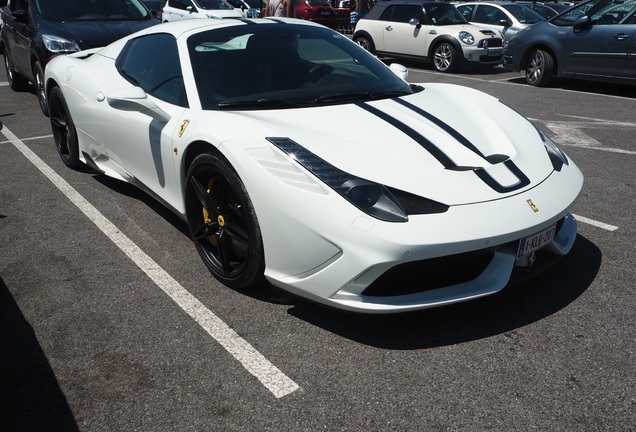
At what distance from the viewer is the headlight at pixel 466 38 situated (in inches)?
503

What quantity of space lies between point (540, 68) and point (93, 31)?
683 centimetres

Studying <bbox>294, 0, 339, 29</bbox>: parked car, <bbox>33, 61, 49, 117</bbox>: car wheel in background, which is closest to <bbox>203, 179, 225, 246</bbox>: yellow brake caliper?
<bbox>33, 61, 49, 117</bbox>: car wheel in background

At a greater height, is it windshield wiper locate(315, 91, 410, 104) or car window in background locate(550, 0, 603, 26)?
windshield wiper locate(315, 91, 410, 104)

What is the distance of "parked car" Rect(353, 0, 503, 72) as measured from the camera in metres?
12.9

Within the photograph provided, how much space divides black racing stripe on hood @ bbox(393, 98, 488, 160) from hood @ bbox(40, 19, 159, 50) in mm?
5230

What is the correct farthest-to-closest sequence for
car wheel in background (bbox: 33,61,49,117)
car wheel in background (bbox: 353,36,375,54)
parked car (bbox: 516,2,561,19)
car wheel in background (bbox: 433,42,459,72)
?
parked car (bbox: 516,2,561,19), car wheel in background (bbox: 353,36,375,54), car wheel in background (bbox: 433,42,459,72), car wheel in background (bbox: 33,61,49,117)

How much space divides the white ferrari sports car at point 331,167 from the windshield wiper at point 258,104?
→ 0.01 m

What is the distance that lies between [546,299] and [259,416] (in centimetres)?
168

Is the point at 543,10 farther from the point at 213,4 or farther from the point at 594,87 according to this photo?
the point at 213,4

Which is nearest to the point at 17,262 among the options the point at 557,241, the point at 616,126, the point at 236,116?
the point at 236,116

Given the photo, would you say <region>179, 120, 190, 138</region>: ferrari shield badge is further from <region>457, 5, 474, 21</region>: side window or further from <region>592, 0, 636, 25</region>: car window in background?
<region>457, 5, 474, 21</region>: side window

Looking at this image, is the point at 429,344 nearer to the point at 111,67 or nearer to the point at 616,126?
the point at 111,67

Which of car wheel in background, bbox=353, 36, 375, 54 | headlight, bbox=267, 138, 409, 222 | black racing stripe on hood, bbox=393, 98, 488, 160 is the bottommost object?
car wheel in background, bbox=353, 36, 375, 54

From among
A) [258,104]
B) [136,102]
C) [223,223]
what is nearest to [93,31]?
[136,102]
